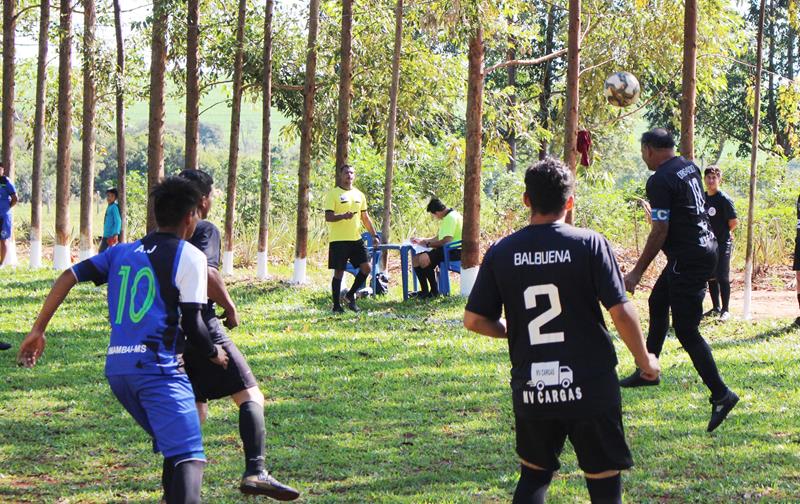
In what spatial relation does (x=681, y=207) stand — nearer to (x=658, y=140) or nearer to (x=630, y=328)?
(x=658, y=140)

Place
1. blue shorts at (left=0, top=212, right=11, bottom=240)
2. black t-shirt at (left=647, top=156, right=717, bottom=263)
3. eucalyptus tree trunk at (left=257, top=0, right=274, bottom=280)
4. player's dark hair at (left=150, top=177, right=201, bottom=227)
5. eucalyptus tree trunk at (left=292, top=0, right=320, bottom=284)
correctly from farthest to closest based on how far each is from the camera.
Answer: eucalyptus tree trunk at (left=257, top=0, right=274, bottom=280)
blue shorts at (left=0, top=212, right=11, bottom=240)
eucalyptus tree trunk at (left=292, top=0, right=320, bottom=284)
black t-shirt at (left=647, top=156, right=717, bottom=263)
player's dark hair at (left=150, top=177, right=201, bottom=227)

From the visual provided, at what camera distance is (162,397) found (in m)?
4.79

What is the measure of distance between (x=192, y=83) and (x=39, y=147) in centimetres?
471

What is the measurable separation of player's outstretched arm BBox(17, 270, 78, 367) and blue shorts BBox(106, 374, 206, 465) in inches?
16.4

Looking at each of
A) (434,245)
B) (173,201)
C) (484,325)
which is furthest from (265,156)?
(484,325)

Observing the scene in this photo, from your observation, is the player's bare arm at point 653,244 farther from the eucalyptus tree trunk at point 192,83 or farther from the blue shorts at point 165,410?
the eucalyptus tree trunk at point 192,83

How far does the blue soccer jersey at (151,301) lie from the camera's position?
15.7 feet

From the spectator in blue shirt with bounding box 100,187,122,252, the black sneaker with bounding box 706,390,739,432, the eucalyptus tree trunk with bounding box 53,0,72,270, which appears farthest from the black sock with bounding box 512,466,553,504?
the eucalyptus tree trunk with bounding box 53,0,72,270

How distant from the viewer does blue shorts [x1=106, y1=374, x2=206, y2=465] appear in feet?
15.6

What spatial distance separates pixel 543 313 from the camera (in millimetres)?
4469

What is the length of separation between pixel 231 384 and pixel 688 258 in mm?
3328

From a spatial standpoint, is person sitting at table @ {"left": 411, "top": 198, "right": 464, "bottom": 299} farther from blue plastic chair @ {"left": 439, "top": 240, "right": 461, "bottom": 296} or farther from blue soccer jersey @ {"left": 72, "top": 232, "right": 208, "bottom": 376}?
blue soccer jersey @ {"left": 72, "top": 232, "right": 208, "bottom": 376}

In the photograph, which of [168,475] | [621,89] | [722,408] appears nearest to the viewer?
[168,475]

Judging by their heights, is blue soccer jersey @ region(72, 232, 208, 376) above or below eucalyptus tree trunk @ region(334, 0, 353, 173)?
below
